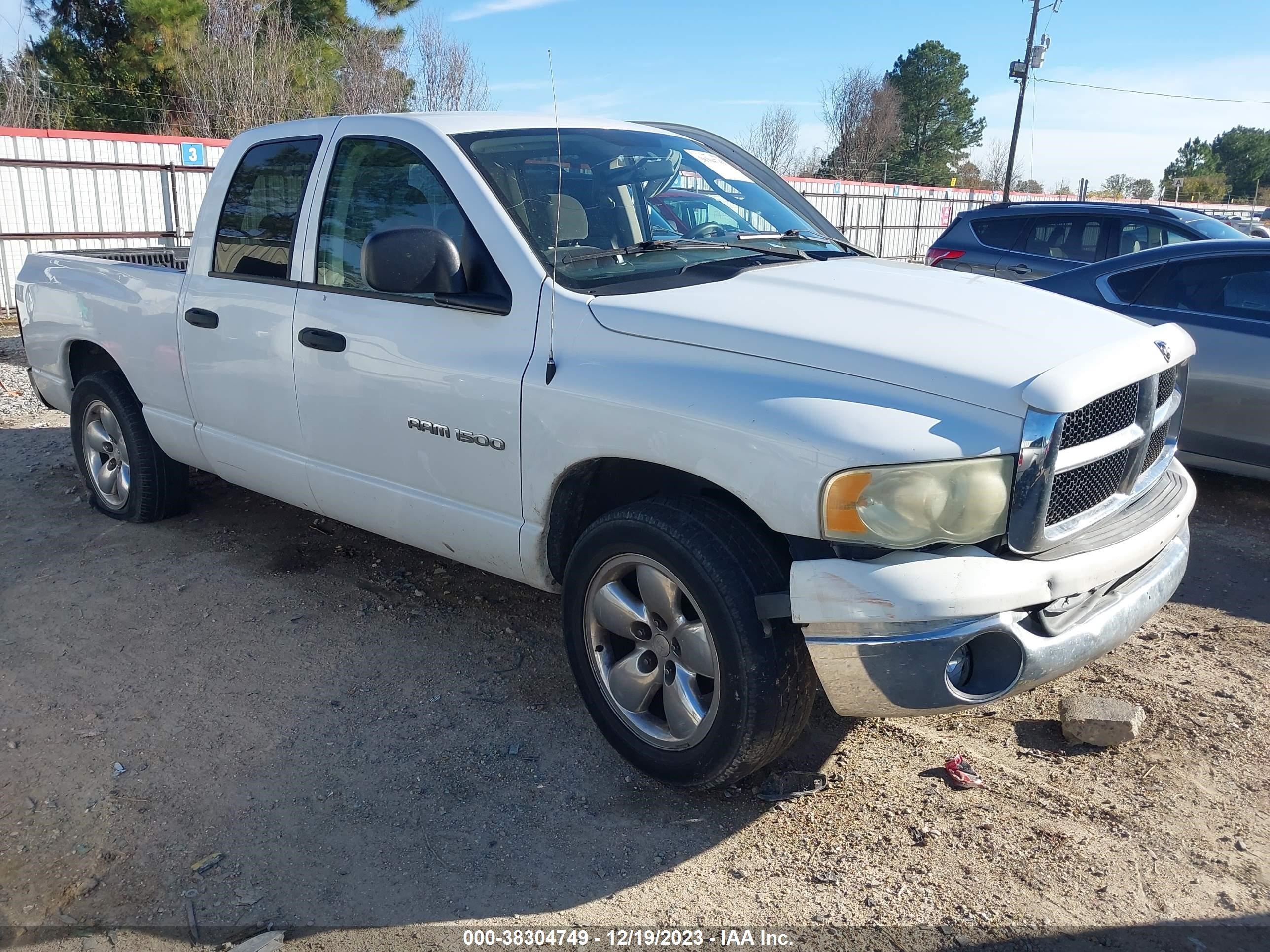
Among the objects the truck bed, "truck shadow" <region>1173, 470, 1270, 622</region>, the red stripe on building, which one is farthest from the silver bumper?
the red stripe on building

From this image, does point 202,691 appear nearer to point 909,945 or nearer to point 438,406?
point 438,406

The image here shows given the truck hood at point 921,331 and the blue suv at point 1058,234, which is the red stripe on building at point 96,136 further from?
the truck hood at point 921,331

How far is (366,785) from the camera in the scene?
323 cm

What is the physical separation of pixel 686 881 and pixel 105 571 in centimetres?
351

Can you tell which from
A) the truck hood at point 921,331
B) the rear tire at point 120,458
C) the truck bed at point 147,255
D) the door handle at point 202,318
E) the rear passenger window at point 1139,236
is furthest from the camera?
the rear passenger window at point 1139,236

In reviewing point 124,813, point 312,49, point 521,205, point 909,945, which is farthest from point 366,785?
point 312,49

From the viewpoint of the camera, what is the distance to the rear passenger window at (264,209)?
4.19 metres

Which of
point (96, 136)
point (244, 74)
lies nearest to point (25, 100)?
point (244, 74)

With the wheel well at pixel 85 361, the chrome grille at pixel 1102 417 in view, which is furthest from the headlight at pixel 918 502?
the wheel well at pixel 85 361

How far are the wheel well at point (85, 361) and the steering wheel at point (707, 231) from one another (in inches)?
141

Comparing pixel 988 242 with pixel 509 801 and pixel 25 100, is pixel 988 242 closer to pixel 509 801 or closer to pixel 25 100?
pixel 509 801

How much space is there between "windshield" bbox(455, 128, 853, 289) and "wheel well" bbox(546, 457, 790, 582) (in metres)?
0.60

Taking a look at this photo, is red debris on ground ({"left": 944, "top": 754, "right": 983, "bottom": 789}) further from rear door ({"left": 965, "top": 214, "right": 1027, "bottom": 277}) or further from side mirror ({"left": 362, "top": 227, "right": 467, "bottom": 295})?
rear door ({"left": 965, "top": 214, "right": 1027, "bottom": 277})

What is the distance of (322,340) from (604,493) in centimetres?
130
